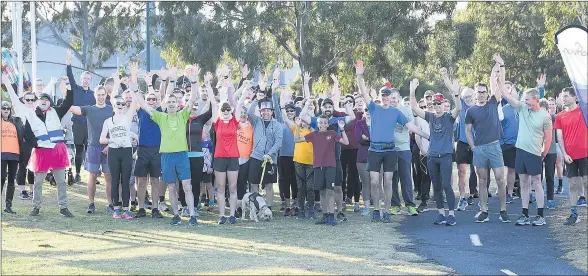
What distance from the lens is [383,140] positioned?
16.8 m

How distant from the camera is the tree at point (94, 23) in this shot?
2114 inches

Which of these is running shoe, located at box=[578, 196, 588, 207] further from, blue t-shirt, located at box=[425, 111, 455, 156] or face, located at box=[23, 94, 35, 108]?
face, located at box=[23, 94, 35, 108]

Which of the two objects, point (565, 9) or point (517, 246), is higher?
point (565, 9)

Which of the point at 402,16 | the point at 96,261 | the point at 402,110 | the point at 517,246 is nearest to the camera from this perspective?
the point at 96,261

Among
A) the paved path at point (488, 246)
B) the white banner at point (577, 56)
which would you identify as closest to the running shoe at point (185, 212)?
the paved path at point (488, 246)

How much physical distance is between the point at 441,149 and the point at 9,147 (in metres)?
6.83

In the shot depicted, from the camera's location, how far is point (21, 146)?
692 inches

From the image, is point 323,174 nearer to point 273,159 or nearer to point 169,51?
point 273,159

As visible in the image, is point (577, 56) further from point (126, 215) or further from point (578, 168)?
point (126, 215)

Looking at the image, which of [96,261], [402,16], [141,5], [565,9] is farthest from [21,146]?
[141,5]

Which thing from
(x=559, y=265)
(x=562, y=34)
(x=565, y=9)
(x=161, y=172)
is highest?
(x=565, y=9)

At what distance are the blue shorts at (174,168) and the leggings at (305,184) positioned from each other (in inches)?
76.3

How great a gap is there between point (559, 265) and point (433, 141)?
15.2 ft

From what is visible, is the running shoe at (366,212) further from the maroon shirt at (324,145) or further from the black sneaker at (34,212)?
the black sneaker at (34,212)
